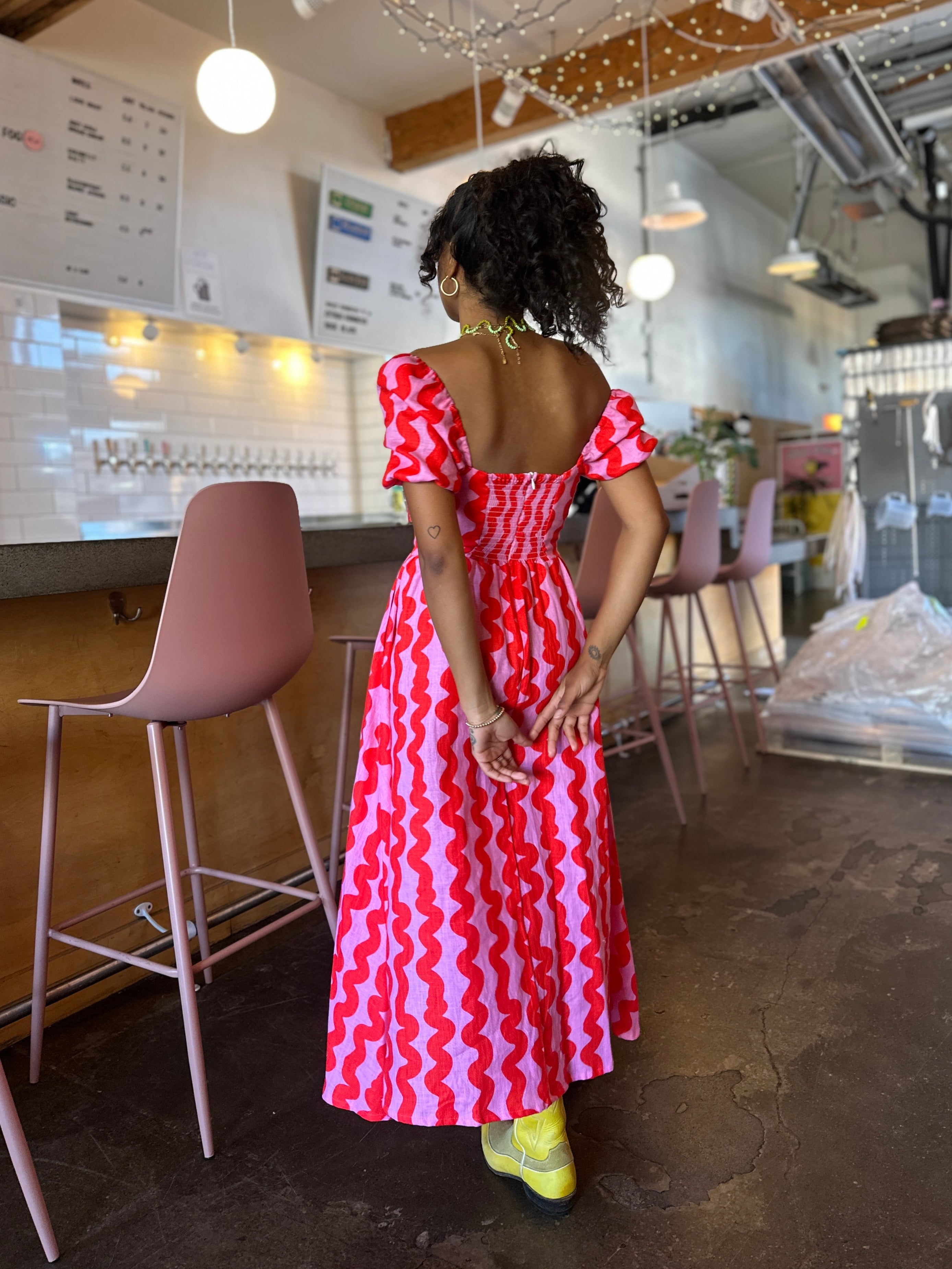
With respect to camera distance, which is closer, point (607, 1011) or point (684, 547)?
point (607, 1011)

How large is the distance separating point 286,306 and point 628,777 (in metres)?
2.81

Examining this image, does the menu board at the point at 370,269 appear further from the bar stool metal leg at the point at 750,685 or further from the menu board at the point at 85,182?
the bar stool metal leg at the point at 750,685

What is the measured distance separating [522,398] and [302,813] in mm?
930

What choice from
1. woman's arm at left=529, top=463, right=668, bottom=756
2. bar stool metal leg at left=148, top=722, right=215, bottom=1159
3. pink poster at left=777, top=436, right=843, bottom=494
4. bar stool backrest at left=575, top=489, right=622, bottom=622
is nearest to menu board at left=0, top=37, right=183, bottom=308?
bar stool backrest at left=575, top=489, right=622, bottom=622

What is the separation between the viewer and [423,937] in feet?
4.50

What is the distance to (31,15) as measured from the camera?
131 inches

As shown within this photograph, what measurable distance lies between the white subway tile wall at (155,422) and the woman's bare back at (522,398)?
9.26 feet

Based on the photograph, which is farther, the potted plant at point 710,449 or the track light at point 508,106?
the potted plant at point 710,449

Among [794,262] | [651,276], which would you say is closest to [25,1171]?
[651,276]

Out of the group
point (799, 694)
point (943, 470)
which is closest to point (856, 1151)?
point (799, 694)

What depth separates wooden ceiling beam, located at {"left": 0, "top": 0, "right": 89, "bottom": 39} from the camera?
3.23m

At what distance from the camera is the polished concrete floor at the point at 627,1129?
1.36m

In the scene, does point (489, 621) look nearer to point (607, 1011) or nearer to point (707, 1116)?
point (607, 1011)

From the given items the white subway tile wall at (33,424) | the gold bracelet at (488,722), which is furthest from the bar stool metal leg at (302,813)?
the white subway tile wall at (33,424)
